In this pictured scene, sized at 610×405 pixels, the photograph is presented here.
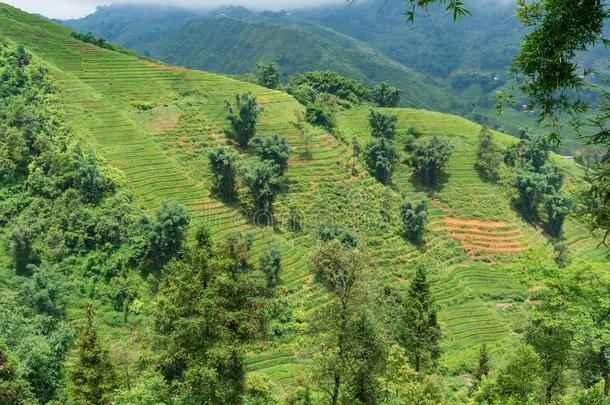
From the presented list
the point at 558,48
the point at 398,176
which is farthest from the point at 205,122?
the point at 558,48

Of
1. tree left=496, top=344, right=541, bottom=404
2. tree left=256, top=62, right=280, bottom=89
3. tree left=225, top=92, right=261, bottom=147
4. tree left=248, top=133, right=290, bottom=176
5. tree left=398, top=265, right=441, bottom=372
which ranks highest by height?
tree left=256, top=62, right=280, bottom=89

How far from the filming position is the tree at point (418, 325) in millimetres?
29953

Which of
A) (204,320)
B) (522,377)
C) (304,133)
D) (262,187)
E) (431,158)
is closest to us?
(204,320)

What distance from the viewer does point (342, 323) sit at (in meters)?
20.9

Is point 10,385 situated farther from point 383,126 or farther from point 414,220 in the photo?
point 383,126

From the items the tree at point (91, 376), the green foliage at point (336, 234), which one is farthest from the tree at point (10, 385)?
the green foliage at point (336, 234)

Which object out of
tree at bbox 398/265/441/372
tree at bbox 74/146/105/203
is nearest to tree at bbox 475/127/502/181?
tree at bbox 398/265/441/372

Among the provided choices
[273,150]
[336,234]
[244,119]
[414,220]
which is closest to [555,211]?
[414,220]

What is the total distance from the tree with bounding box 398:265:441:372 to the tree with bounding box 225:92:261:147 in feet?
123

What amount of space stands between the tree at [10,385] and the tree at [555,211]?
193 feet

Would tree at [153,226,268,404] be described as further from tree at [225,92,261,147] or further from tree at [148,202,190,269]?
tree at [225,92,261,147]

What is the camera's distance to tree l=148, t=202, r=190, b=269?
41312 millimetres

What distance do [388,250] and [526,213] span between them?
78.4ft

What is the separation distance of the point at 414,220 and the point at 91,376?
126 feet
